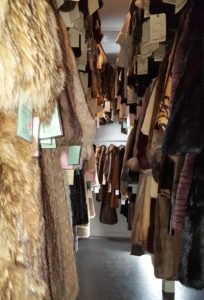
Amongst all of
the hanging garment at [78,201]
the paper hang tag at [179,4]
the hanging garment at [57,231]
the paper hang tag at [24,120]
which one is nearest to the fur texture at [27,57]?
the paper hang tag at [24,120]

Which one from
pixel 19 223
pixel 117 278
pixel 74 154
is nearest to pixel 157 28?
pixel 74 154

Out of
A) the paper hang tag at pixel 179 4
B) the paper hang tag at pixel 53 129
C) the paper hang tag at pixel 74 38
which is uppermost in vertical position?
the paper hang tag at pixel 179 4

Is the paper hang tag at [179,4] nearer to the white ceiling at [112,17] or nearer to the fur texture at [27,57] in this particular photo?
the fur texture at [27,57]

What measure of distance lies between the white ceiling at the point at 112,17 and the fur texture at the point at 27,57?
3452mm

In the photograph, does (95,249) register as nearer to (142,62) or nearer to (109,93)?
(109,93)

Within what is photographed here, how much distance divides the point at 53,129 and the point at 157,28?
4.91 feet

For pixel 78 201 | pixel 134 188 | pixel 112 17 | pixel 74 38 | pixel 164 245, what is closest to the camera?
pixel 164 245

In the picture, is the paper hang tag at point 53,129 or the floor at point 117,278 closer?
the paper hang tag at point 53,129

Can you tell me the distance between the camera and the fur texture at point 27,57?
85 cm

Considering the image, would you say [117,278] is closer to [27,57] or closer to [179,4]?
[179,4]

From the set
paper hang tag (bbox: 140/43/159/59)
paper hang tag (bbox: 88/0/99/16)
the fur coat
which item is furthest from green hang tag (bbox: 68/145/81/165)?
paper hang tag (bbox: 88/0/99/16)

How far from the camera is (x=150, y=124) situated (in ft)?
7.24

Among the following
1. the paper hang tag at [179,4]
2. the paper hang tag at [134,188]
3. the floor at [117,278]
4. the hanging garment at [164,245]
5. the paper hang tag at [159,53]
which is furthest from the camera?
the paper hang tag at [134,188]

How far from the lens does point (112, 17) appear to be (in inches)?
178
